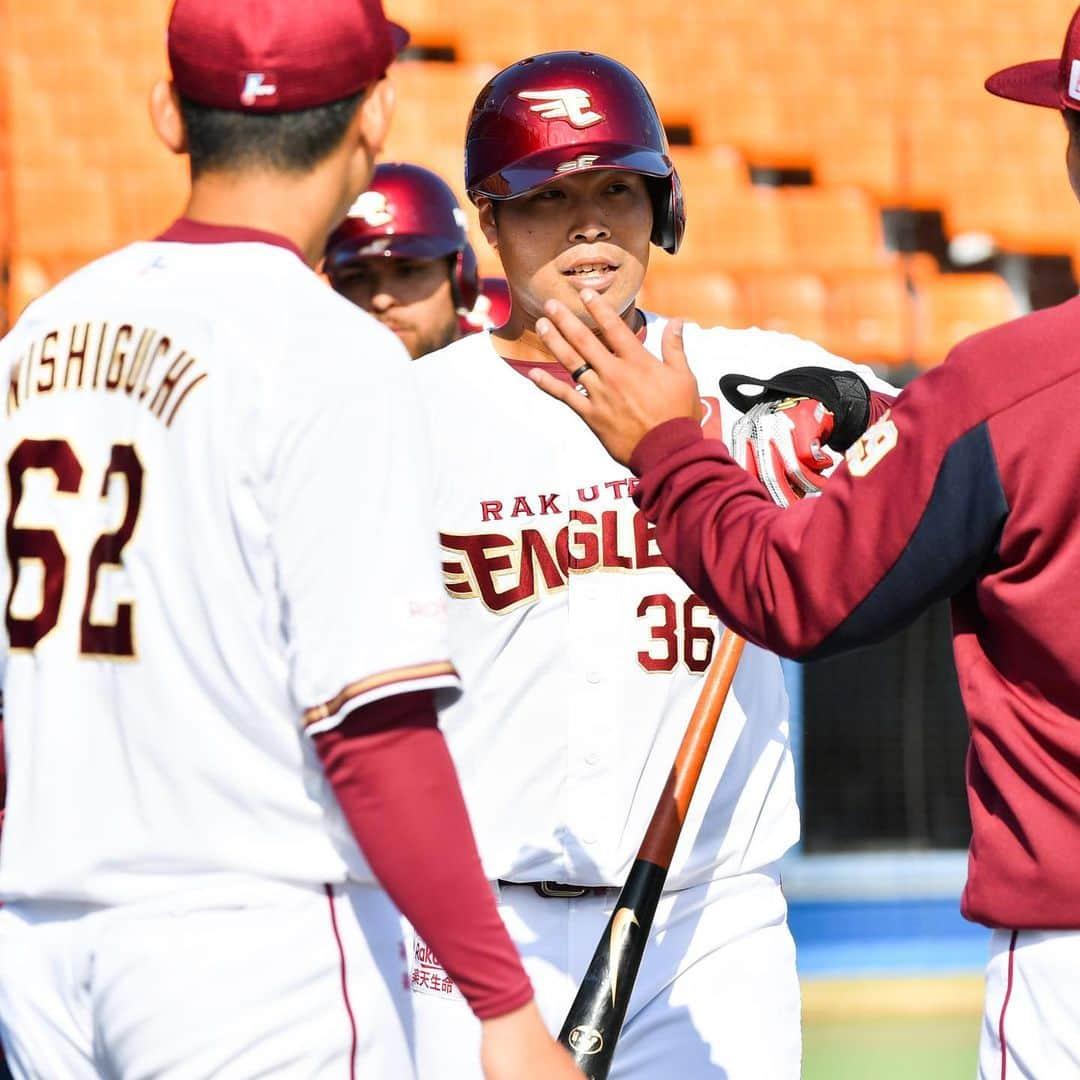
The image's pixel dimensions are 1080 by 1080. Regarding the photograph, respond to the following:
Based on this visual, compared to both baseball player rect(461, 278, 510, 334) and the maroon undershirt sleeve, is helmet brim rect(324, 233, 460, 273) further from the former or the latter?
the maroon undershirt sleeve

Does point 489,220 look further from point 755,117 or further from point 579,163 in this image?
point 755,117

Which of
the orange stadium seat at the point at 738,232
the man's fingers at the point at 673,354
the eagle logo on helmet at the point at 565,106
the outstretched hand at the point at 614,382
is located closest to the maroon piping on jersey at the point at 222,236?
the outstretched hand at the point at 614,382

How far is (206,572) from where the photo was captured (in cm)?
169

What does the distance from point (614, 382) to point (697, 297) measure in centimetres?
564

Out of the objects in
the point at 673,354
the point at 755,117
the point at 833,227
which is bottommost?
the point at 833,227

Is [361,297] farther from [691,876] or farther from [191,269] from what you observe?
[191,269]

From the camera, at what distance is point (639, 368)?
2.04 meters

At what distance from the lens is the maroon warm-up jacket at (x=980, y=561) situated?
178 centimetres

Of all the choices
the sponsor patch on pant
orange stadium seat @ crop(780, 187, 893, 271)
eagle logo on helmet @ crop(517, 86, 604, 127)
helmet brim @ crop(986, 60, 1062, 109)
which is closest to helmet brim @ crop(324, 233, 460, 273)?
eagle logo on helmet @ crop(517, 86, 604, 127)

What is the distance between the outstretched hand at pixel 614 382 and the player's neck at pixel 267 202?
32cm

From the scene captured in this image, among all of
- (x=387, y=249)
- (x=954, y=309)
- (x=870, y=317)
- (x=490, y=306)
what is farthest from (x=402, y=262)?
(x=954, y=309)

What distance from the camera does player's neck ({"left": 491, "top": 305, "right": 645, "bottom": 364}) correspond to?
2.87m

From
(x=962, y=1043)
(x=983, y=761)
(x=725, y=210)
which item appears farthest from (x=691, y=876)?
(x=725, y=210)

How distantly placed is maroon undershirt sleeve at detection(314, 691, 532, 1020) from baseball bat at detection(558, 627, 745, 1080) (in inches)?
32.3
